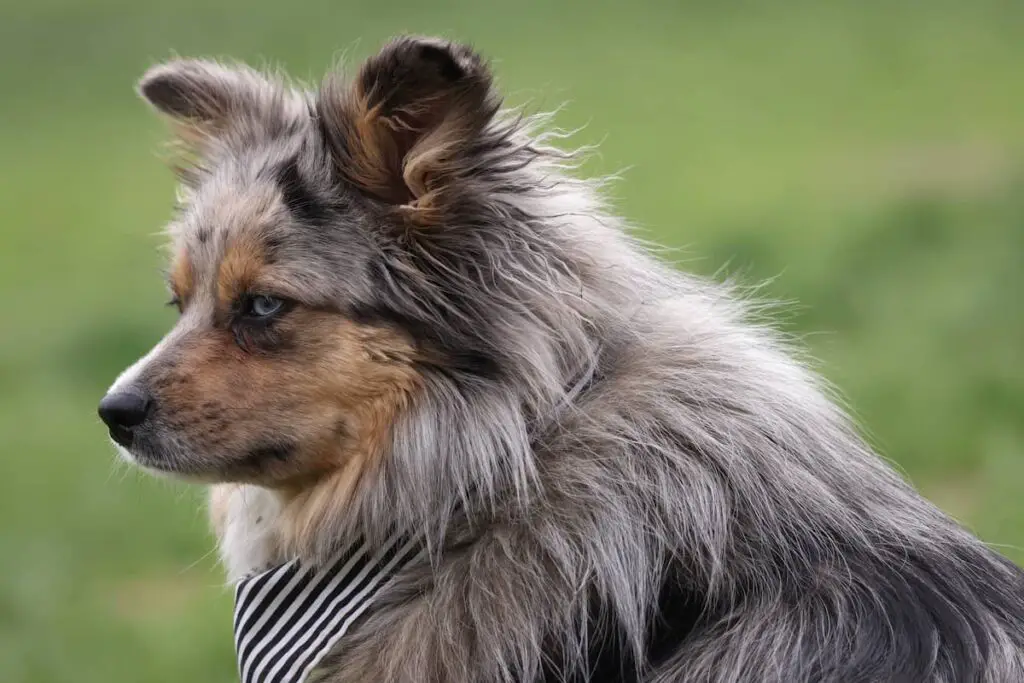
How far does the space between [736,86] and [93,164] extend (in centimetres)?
768

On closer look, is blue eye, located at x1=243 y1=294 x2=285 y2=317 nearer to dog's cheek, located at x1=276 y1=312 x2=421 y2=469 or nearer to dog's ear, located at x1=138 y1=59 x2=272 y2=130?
dog's cheek, located at x1=276 y1=312 x2=421 y2=469

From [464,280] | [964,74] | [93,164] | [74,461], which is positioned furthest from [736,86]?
[464,280]

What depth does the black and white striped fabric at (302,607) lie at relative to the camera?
329 cm

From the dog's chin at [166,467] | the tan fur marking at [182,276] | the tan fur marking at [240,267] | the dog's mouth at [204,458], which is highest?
the tan fur marking at [240,267]

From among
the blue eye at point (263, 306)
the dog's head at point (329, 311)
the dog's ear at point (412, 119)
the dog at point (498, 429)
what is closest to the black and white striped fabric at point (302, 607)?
the dog at point (498, 429)

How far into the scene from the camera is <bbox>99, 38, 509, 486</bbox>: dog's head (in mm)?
3266

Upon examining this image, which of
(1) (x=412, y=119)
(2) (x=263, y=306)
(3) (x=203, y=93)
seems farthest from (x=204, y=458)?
(3) (x=203, y=93)

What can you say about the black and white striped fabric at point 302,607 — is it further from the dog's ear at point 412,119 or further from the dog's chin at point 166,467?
the dog's ear at point 412,119

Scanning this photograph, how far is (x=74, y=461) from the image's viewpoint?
764 centimetres

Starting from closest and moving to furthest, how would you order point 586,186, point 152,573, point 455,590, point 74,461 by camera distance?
point 455,590 → point 586,186 → point 152,573 → point 74,461

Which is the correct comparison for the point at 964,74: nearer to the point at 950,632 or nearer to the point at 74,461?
the point at 74,461

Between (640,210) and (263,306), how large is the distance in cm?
831

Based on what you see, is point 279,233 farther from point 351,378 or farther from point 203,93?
point 203,93

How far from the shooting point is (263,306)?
332cm
